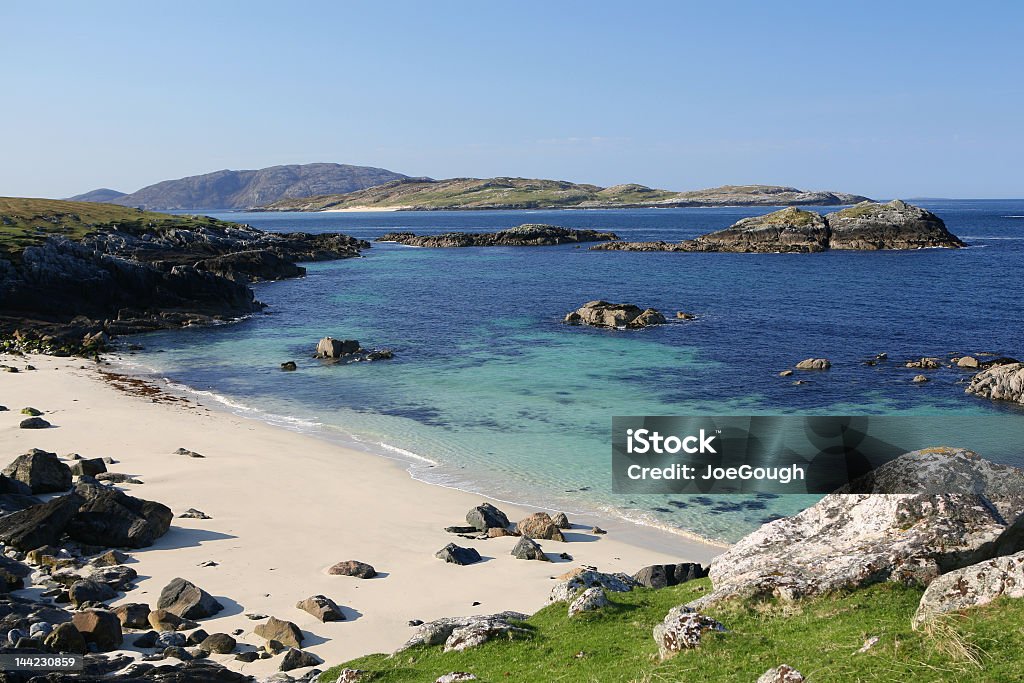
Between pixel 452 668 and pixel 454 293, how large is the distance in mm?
87638

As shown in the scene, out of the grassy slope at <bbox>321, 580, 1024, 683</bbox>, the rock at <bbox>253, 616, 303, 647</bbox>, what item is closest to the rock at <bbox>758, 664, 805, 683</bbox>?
the grassy slope at <bbox>321, 580, 1024, 683</bbox>

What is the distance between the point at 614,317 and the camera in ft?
232

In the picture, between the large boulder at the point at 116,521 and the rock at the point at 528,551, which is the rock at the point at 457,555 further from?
the large boulder at the point at 116,521

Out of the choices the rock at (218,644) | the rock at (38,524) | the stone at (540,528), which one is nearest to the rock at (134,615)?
the rock at (218,644)

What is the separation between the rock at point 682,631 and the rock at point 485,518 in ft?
41.0

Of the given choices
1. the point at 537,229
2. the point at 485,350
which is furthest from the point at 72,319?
the point at 537,229

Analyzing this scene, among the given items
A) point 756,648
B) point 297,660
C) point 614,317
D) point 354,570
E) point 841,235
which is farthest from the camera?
point 841,235

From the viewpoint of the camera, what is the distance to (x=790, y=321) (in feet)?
241

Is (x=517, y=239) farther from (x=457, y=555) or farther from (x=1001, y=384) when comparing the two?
(x=457, y=555)

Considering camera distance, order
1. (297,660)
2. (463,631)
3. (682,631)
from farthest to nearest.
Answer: (297,660)
(463,631)
(682,631)

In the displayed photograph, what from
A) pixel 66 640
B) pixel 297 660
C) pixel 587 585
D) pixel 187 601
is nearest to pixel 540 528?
pixel 587 585

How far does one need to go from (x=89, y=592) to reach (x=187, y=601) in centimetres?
268

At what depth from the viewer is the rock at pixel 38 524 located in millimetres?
23016

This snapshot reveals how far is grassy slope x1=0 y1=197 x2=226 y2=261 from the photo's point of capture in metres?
87.9
